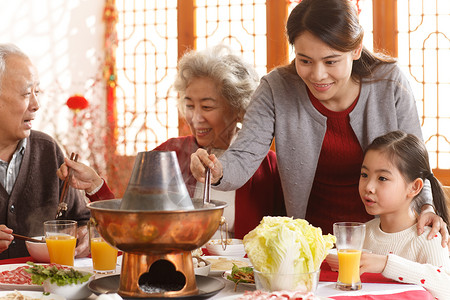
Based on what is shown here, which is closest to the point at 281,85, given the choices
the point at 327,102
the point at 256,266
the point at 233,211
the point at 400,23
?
the point at 327,102

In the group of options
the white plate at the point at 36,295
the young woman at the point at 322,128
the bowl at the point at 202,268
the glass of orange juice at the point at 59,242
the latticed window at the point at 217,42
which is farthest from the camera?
the latticed window at the point at 217,42

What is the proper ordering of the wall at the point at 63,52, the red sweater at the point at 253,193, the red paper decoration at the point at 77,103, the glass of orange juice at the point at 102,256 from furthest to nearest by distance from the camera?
the red paper decoration at the point at 77,103
the wall at the point at 63,52
the red sweater at the point at 253,193
the glass of orange juice at the point at 102,256

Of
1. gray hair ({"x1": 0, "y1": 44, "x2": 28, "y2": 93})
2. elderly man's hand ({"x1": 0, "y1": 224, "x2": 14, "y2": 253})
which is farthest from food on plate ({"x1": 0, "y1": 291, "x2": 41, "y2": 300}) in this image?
gray hair ({"x1": 0, "y1": 44, "x2": 28, "y2": 93})

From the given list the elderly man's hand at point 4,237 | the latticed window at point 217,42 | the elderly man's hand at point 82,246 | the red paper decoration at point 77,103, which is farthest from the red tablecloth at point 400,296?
the red paper decoration at point 77,103

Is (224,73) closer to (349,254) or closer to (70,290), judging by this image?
(349,254)

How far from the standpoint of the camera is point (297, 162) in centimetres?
240

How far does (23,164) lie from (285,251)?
1428 millimetres

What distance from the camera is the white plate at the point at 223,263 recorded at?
1.66m

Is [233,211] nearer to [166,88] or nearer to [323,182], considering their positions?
A: [323,182]

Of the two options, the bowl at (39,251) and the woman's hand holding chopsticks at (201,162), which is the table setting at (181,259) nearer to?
the bowl at (39,251)

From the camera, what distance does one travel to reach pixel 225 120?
8.89 feet

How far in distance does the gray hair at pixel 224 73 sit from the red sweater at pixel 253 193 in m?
0.25

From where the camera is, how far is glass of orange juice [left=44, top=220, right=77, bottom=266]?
179 centimetres

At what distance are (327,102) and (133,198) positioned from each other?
128 centimetres
